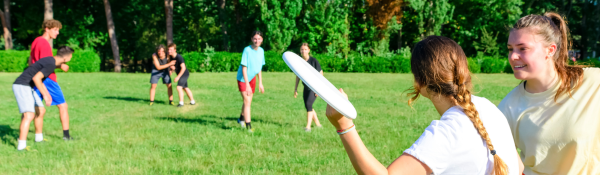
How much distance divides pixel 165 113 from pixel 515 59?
28.8 feet

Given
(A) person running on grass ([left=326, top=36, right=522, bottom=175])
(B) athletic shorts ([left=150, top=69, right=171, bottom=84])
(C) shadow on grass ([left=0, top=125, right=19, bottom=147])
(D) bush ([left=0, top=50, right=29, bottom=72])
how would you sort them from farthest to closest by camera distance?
(D) bush ([left=0, top=50, right=29, bottom=72])
(B) athletic shorts ([left=150, top=69, right=171, bottom=84])
(C) shadow on grass ([left=0, top=125, right=19, bottom=147])
(A) person running on grass ([left=326, top=36, right=522, bottom=175])

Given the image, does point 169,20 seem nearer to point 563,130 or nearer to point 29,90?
point 29,90

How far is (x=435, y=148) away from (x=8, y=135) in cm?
806

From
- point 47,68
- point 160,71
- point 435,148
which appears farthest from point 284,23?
point 435,148

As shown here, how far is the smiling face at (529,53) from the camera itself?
2.31 meters

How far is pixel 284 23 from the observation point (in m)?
32.5

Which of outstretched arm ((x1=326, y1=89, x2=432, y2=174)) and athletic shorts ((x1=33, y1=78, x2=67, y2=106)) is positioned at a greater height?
outstretched arm ((x1=326, y1=89, x2=432, y2=174))

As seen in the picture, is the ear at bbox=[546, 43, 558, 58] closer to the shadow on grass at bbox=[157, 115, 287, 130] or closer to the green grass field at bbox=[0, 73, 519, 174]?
the green grass field at bbox=[0, 73, 519, 174]

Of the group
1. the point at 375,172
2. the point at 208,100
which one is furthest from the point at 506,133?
the point at 208,100

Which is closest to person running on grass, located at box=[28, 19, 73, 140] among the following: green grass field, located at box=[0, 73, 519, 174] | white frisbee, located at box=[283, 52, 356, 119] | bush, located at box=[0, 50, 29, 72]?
green grass field, located at box=[0, 73, 519, 174]

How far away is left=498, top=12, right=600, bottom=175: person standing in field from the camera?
7.68 feet

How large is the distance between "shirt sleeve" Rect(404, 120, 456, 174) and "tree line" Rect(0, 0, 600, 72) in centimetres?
3084

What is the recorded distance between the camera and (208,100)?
1248 cm

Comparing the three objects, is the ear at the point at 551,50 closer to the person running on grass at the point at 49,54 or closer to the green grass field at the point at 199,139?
the green grass field at the point at 199,139
